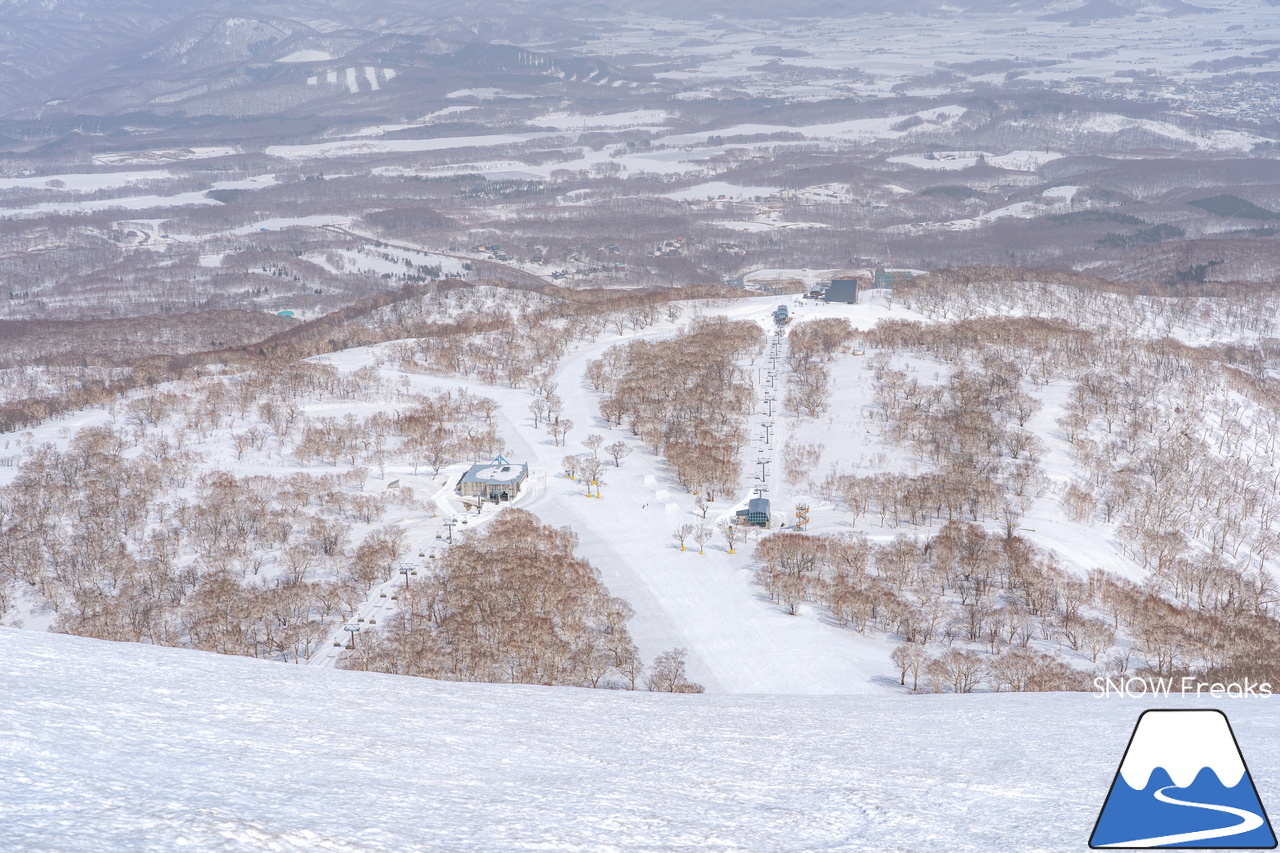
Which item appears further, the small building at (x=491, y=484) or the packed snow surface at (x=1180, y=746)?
the small building at (x=491, y=484)

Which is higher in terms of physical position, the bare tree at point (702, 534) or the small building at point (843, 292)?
the small building at point (843, 292)

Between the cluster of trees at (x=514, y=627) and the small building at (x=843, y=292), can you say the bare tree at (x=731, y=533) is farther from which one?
the small building at (x=843, y=292)

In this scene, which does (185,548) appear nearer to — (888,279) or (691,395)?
(691,395)

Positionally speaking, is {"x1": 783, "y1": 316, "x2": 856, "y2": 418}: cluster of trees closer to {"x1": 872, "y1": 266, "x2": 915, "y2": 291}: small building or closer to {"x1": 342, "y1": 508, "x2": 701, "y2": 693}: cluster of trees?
{"x1": 872, "y1": 266, "x2": 915, "y2": 291}: small building

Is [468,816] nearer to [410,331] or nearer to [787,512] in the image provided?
[787,512]

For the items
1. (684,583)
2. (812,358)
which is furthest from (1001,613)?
(812,358)

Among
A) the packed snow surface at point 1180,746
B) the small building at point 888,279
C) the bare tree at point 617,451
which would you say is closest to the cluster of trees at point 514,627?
the bare tree at point 617,451

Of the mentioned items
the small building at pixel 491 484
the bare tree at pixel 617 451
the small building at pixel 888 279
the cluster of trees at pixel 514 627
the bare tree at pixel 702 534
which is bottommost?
the cluster of trees at pixel 514 627

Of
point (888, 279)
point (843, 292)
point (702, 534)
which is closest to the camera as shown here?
point (702, 534)
